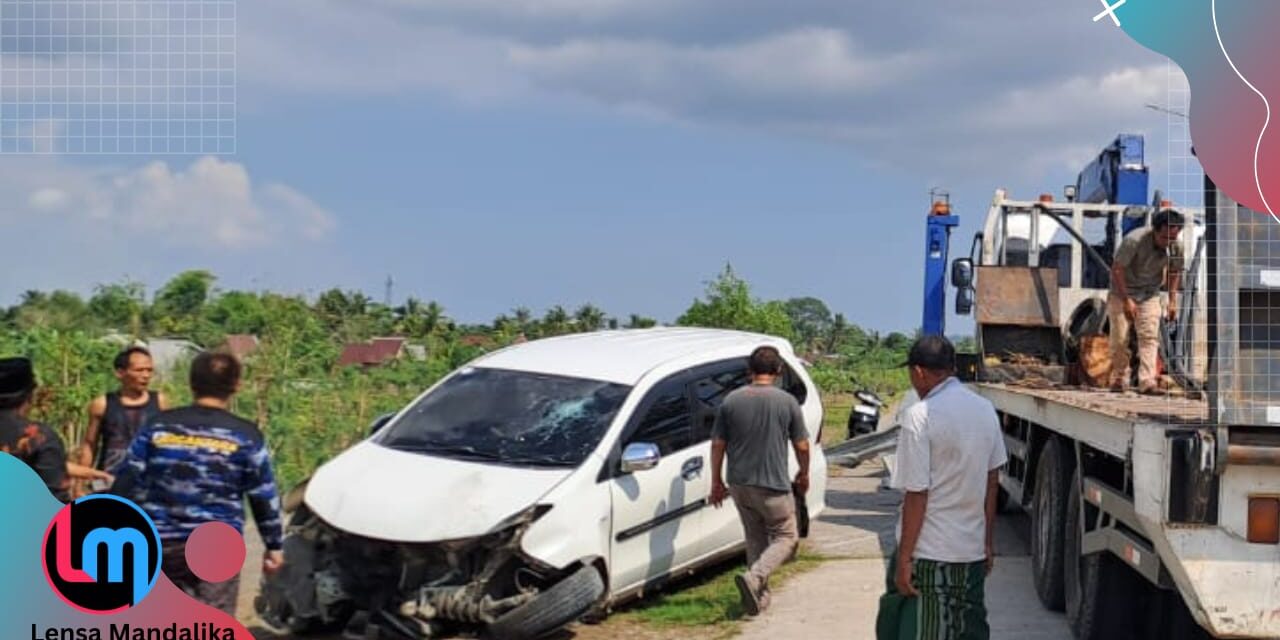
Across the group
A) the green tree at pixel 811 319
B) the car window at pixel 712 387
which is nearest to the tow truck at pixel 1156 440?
the car window at pixel 712 387

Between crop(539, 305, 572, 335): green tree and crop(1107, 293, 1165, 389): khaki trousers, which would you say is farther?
crop(539, 305, 572, 335): green tree

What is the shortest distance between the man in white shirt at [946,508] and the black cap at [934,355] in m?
0.09

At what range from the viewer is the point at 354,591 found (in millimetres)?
6758

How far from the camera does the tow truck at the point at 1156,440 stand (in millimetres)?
4980

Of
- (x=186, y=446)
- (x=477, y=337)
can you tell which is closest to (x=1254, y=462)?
(x=186, y=446)

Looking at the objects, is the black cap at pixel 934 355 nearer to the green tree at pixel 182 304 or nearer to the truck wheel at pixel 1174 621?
the truck wheel at pixel 1174 621

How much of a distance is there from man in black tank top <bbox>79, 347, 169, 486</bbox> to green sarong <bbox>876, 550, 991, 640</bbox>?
391 cm

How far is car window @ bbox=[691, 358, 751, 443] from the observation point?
8.26 m

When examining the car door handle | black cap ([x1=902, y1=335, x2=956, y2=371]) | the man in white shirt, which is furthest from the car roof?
the man in white shirt

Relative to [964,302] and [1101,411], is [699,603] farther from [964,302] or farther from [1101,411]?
[964,302]

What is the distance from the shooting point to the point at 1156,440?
5074mm

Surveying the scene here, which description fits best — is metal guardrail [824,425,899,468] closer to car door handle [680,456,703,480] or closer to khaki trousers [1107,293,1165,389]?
khaki trousers [1107,293,1165,389]

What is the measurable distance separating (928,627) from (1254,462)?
1.49 m

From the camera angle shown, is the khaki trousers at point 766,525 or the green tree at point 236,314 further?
the green tree at point 236,314
